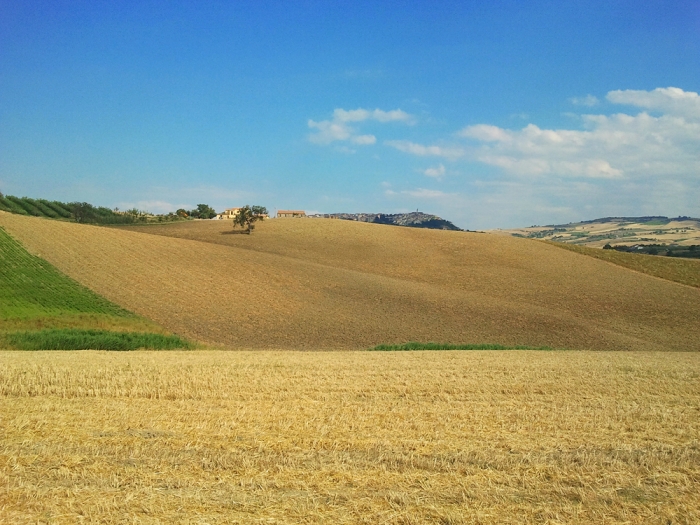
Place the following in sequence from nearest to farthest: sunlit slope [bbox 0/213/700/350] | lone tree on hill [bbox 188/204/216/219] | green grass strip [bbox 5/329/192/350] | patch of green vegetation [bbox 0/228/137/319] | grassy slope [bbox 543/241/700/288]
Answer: green grass strip [bbox 5/329/192/350], patch of green vegetation [bbox 0/228/137/319], sunlit slope [bbox 0/213/700/350], grassy slope [bbox 543/241/700/288], lone tree on hill [bbox 188/204/216/219]

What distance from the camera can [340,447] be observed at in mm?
9227

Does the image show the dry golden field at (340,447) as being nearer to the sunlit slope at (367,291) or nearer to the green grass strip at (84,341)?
the green grass strip at (84,341)

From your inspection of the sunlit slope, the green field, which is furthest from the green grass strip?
the sunlit slope

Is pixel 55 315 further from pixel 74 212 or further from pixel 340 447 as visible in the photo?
pixel 74 212

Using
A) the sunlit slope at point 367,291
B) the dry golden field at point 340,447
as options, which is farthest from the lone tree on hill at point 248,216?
the dry golden field at point 340,447

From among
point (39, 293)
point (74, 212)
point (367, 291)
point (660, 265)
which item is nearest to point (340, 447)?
point (39, 293)

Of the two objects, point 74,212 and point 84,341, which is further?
point 74,212

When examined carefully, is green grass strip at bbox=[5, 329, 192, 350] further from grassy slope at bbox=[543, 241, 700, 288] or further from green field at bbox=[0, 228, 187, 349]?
grassy slope at bbox=[543, 241, 700, 288]

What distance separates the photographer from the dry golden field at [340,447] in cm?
687

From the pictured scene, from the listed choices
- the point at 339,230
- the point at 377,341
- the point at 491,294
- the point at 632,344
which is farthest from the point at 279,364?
the point at 339,230

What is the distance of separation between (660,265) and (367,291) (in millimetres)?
36745

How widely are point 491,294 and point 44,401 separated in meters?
40.0

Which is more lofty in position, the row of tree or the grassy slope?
the row of tree

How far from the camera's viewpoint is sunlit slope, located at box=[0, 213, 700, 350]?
3497 cm
